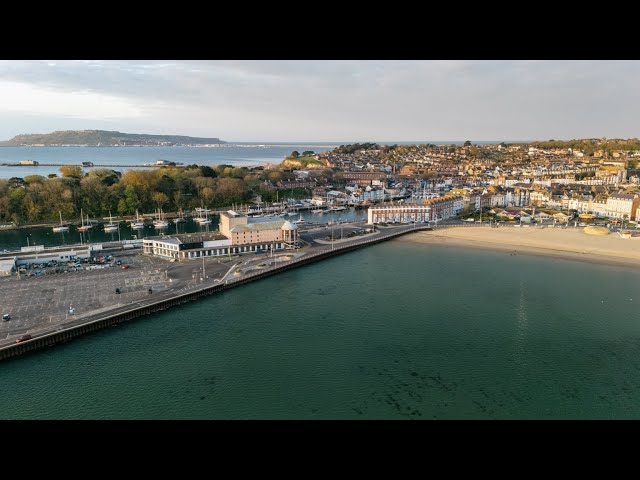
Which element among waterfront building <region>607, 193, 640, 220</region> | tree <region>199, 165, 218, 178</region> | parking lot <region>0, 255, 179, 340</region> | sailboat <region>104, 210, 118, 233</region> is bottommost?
parking lot <region>0, 255, 179, 340</region>

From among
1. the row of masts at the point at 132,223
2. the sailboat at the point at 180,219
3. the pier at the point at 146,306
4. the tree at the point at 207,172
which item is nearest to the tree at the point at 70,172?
the row of masts at the point at 132,223

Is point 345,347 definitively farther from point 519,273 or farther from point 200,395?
point 519,273

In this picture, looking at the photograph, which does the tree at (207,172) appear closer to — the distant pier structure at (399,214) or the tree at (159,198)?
the tree at (159,198)

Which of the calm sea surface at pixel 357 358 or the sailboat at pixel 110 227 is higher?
the sailboat at pixel 110 227

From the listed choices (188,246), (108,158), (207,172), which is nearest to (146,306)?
(188,246)

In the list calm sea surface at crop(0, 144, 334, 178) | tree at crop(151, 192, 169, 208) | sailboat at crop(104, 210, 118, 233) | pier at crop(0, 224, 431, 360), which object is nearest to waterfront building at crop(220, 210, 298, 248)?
pier at crop(0, 224, 431, 360)

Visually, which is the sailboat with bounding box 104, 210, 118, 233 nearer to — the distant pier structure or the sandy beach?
the distant pier structure
